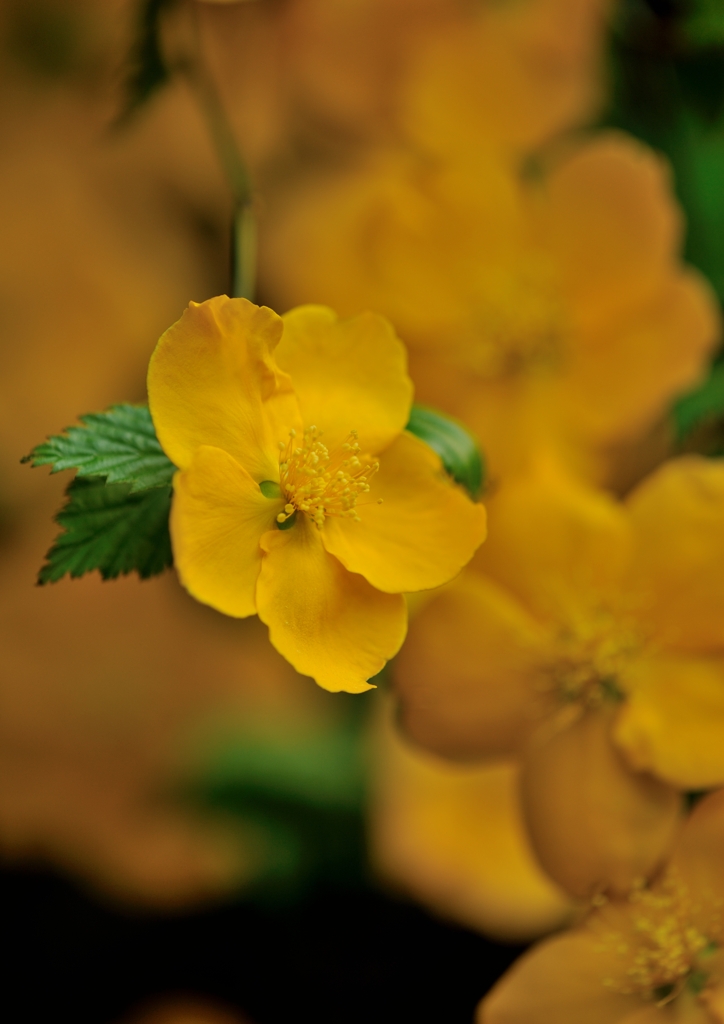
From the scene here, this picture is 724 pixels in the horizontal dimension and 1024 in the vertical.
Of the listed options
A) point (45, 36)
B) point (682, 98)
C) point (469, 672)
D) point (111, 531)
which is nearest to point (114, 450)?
point (111, 531)

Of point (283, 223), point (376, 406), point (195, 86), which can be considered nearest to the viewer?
point (376, 406)

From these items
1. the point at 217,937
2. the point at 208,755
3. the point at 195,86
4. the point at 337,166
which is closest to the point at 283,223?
the point at 337,166

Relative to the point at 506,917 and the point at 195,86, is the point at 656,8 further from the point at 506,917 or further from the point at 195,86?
the point at 506,917

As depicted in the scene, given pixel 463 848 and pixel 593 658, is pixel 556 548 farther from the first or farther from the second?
pixel 463 848

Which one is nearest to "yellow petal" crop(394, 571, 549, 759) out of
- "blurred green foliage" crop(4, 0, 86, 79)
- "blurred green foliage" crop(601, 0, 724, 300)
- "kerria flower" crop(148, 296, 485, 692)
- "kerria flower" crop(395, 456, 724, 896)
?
"kerria flower" crop(395, 456, 724, 896)

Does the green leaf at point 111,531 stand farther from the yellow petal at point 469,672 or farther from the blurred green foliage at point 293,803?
the blurred green foliage at point 293,803

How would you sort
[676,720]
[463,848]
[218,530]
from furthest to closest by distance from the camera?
1. [463,848]
2. [676,720]
3. [218,530]
